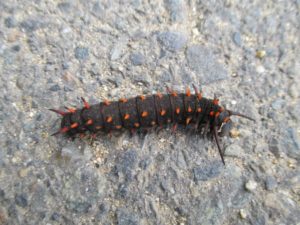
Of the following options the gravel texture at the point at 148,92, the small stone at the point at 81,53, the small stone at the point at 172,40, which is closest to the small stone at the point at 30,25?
the gravel texture at the point at 148,92

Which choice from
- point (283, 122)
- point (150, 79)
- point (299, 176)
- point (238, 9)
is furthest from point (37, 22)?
point (299, 176)

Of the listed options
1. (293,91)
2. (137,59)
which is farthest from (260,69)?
(137,59)

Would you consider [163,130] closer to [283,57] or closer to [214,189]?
[214,189]

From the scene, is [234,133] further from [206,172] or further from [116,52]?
[116,52]

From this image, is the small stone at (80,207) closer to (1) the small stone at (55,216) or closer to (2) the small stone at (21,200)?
(1) the small stone at (55,216)

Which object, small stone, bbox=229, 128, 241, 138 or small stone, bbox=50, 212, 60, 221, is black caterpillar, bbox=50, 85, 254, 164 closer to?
small stone, bbox=229, 128, 241, 138

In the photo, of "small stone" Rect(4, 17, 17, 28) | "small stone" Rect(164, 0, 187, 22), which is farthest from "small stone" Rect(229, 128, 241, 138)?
"small stone" Rect(4, 17, 17, 28)
